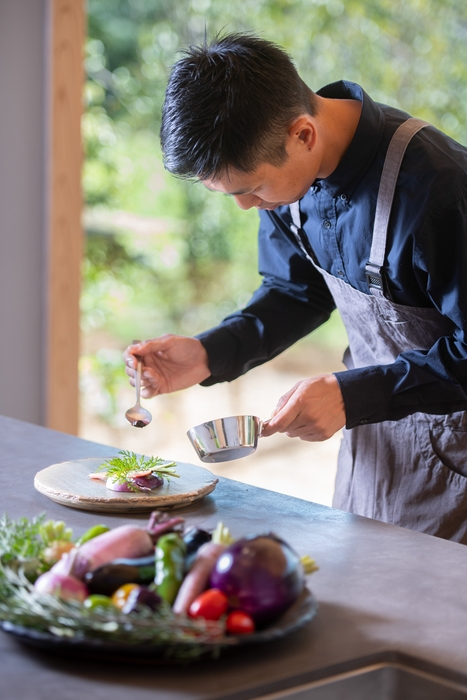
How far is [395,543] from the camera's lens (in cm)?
119

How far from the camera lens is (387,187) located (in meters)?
1.46

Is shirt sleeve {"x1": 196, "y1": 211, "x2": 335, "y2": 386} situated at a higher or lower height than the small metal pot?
higher

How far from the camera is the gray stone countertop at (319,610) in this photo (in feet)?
2.56

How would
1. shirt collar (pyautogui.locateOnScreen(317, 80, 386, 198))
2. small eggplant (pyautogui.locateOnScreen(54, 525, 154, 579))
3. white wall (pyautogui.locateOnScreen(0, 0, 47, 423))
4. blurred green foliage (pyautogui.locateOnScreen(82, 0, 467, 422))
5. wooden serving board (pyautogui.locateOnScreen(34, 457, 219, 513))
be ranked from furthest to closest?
blurred green foliage (pyautogui.locateOnScreen(82, 0, 467, 422)) < white wall (pyautogui.locateOnScreen(0, 0, 47, 423)) < shirt collar (pyautogui.locateOnScreen(317, 80, 386, 198)) < wooden serving board (pyautogui.locateOnScreen(34, 457, 219, 513)) < small eggplant (pyautogui.locateOnScreen(54, 525, 154, 579))

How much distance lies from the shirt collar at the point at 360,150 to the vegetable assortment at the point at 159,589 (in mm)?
837

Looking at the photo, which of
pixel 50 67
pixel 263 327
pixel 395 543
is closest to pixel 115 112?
pixel 50 67

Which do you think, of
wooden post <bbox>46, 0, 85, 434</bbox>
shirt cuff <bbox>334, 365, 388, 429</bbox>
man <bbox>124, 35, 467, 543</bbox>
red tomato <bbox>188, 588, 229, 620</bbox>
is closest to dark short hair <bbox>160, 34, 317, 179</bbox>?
man <bbox>124, 35, 467, 543</bbox>

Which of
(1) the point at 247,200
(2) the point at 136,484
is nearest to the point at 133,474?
(2) the point at 136,484

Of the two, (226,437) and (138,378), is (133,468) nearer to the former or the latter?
(226,437)

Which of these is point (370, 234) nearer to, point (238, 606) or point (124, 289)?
point (238, 606)

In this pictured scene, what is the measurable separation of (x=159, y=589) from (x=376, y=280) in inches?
34.2

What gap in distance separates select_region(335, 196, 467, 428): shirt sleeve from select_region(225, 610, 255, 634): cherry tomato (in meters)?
0.63

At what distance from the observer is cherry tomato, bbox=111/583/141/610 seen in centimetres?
81

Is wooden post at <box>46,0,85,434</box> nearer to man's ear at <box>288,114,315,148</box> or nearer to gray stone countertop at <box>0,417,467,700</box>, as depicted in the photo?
gray stone countertop at <box>0,417,467,700</box>
